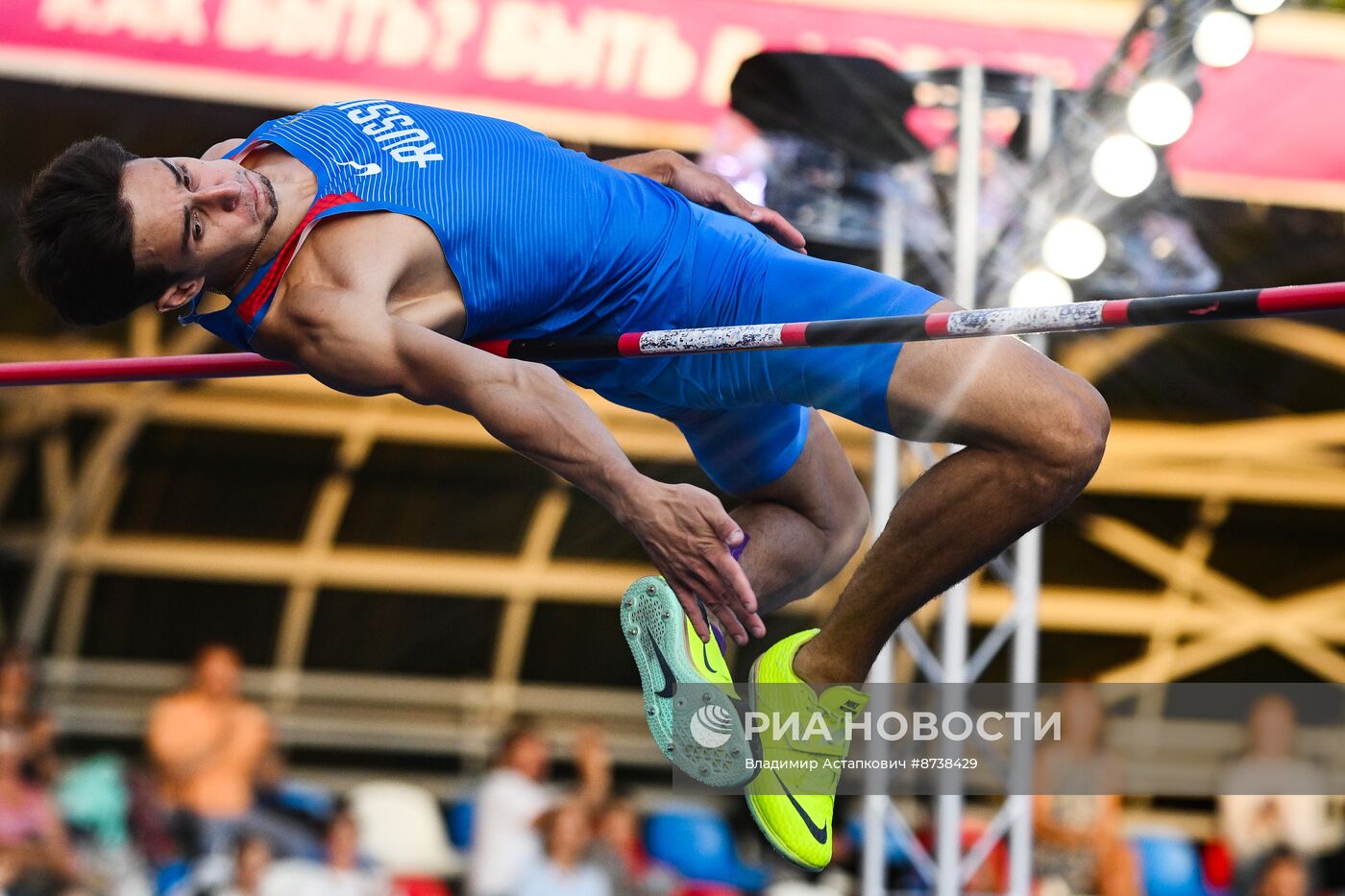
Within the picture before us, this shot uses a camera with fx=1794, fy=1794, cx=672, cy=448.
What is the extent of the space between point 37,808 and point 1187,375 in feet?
20.5

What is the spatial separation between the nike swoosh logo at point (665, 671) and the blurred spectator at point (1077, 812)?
137 inches

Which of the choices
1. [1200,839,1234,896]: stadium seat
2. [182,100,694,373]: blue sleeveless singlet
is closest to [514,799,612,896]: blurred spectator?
[1200,839,1234,896]: stadium seat

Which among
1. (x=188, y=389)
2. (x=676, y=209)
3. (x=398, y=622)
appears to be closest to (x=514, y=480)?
(x=398, y=622)

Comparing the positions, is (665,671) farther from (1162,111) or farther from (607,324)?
(1162,111)

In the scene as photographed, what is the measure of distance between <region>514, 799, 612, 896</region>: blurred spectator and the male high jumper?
3.14 metres

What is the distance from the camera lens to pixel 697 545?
2.45 m

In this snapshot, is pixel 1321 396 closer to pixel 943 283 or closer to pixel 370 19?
pixel 943 283

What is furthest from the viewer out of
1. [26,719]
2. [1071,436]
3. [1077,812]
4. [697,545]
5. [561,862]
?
[1077,812]

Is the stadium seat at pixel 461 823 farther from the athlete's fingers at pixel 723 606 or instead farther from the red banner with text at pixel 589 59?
the athlete's fingers at pixel 723 606

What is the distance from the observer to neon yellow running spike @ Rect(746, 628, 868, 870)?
119 inches

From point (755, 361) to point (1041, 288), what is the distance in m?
2.63

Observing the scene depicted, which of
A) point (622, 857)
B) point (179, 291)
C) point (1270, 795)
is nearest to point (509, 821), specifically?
point (622, 857)

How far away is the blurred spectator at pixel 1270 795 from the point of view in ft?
21.0

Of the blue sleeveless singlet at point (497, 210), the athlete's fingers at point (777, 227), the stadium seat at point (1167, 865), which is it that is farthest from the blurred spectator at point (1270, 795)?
the blue sleeveless singlet at point (497, 210)
